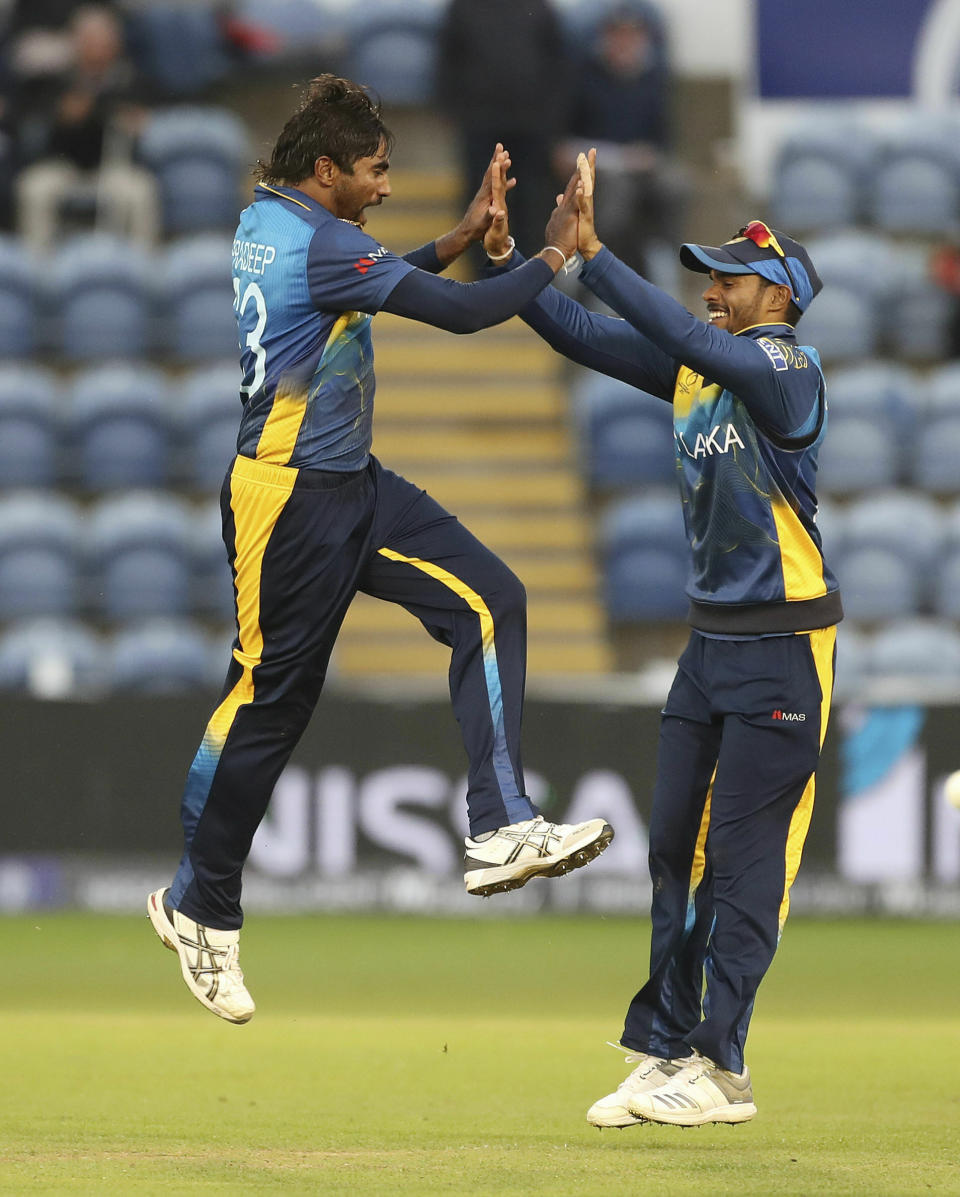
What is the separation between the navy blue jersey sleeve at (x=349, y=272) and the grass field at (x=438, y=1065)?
212cm

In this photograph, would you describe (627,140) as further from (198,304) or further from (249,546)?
(249,546)

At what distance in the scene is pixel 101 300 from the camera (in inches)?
498

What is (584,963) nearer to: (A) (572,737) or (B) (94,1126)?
(A) (572,737)

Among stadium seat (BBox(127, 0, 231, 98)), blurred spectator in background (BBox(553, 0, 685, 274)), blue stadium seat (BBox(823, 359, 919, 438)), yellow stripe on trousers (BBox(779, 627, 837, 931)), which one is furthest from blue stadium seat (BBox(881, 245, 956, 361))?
yellow stripe on trousers (BBox(779, 627, 837, 931))

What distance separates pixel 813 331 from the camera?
43.1ft

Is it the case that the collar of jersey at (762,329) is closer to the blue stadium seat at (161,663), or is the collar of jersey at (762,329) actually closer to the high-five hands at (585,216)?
the high-five hands at (585,216)

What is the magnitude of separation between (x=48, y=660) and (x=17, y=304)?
2.78m

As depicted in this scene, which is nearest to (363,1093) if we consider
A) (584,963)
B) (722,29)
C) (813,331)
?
(584,963)

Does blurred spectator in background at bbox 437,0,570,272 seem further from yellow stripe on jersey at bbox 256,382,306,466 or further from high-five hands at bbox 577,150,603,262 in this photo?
yellow stripe on jersey at bbox 256,382,306,466

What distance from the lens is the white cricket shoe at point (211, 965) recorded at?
18.1ft

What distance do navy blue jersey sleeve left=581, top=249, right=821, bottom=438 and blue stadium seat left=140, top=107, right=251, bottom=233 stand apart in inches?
329

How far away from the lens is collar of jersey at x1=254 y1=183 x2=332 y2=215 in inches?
211

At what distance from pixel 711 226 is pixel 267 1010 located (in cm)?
722

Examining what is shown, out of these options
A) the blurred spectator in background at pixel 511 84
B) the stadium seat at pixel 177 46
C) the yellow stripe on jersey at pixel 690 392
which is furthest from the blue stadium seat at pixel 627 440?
the yellow stripe on jersey at pixel 690 392
